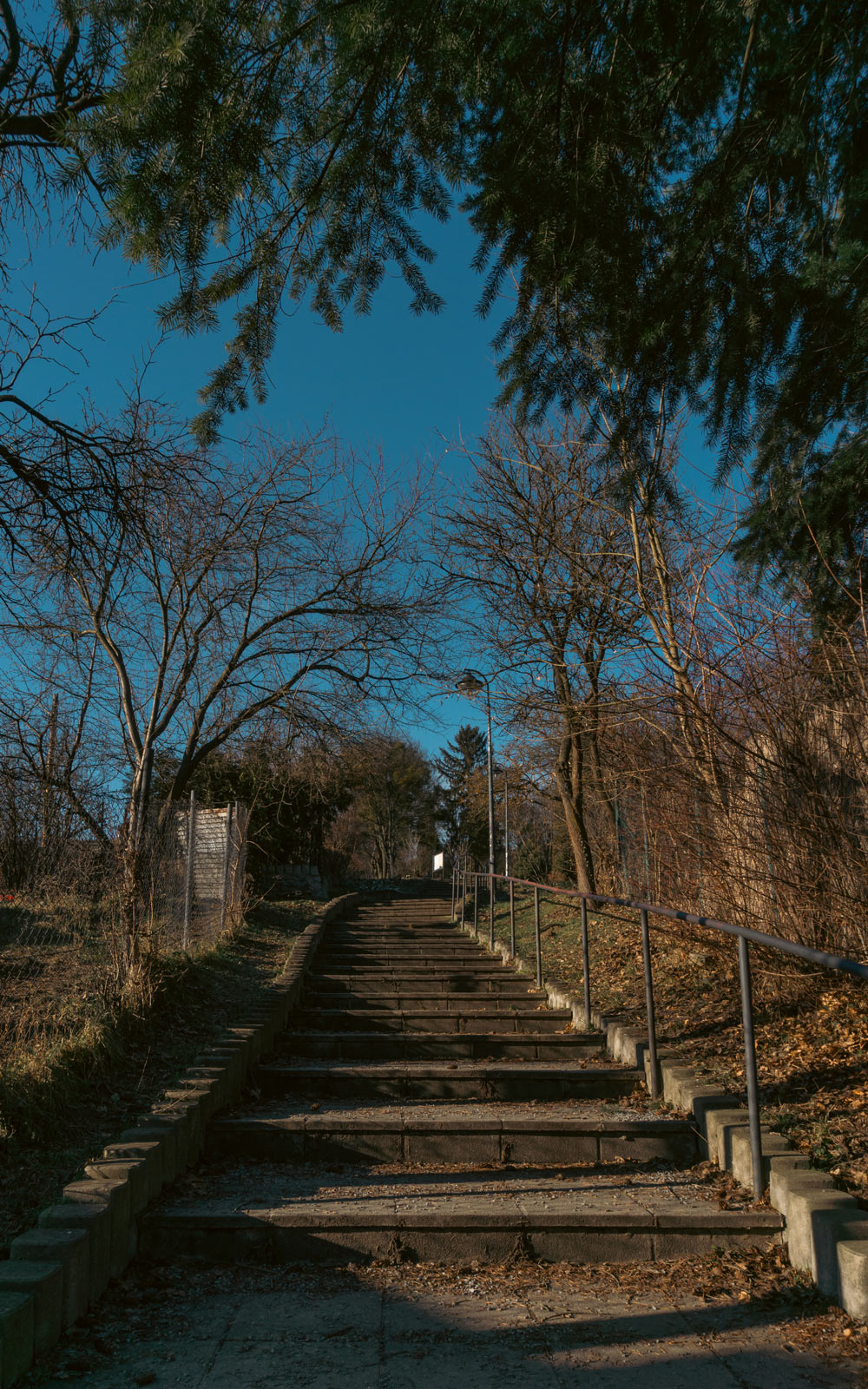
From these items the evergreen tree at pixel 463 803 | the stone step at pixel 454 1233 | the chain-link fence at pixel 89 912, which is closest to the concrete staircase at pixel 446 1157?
the stone step at pixel 454 1233

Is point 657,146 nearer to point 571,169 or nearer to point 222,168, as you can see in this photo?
point 571,169

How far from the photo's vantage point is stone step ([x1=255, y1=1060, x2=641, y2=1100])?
17.5ft

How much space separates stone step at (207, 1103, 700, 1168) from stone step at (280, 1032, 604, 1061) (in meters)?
1.51

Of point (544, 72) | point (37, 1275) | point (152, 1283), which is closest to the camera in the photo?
point (37, 1275)

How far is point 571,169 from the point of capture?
3691mm

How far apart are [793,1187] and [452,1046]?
3225mm

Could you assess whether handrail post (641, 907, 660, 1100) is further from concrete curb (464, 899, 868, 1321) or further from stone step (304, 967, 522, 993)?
stone step (304, 967, 522, 993)

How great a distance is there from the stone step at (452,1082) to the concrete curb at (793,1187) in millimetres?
300

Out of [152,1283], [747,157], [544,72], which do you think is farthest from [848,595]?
[152,1283]

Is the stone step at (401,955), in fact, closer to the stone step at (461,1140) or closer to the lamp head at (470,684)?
the lamp head at (470,684)

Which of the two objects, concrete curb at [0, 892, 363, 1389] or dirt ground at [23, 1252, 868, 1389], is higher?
concrete curb at [0, 892, 363, 1389]

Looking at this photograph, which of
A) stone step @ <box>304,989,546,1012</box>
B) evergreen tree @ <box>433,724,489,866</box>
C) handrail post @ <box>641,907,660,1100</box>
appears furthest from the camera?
evergreen tree @ <box>433,724,489,866</box>

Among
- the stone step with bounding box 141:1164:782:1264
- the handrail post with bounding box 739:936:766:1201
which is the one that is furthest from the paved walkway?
the handrail post with bounding box 739:936:766:1201

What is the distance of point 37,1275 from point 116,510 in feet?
9.87
